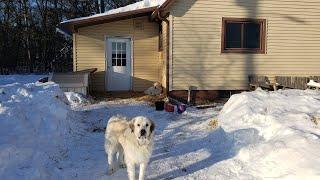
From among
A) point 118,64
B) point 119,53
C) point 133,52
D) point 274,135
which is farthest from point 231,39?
point 274,135

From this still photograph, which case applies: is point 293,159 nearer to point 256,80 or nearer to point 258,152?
point 258,152

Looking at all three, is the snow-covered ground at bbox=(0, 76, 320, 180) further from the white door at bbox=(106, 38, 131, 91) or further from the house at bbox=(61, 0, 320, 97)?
the white door at bbox=(106, 38, 131, 91)

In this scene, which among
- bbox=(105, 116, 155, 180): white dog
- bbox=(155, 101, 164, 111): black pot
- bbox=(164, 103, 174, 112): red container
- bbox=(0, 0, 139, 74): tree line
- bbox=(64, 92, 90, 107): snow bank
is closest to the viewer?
bbox=(105, 116, 155, 180): white dog

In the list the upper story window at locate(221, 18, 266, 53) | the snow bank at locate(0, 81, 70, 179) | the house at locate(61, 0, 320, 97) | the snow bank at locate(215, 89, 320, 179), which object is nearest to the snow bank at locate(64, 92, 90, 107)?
the house at locate(61, 0, 320, 97)

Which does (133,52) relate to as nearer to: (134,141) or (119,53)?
(119,53)

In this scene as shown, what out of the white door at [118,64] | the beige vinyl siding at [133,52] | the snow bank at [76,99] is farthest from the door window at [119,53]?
the snow bank at [76,99]

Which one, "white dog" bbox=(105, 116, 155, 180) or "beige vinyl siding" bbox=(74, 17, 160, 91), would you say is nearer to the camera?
"white dog" bbox=(105, 116, 155, 180)

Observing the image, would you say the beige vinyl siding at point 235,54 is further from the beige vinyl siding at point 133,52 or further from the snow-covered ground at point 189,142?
the snow-covered ground at point 189,142

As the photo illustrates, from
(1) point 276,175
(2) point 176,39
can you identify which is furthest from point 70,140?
(2) point 176,39

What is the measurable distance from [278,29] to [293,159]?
9.77 m

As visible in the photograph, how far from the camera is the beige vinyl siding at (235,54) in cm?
1391

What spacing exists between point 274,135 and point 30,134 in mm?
4186

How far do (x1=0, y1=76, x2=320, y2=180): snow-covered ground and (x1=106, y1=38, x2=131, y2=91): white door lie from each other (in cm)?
625

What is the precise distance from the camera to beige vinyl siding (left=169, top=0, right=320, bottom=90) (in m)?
13.9
